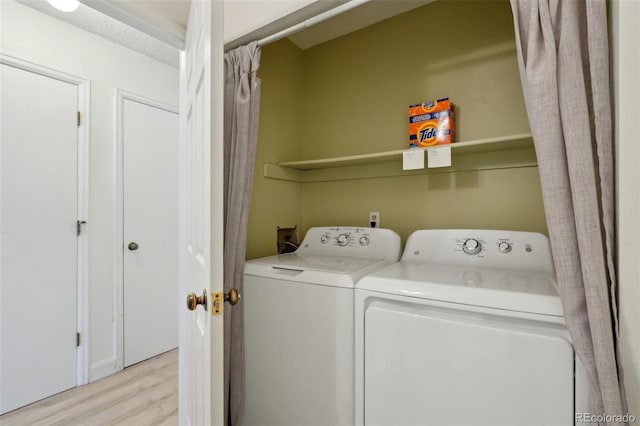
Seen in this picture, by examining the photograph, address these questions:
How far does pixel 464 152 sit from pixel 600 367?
1.17 metres

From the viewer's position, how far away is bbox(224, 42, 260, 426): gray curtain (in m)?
1.43

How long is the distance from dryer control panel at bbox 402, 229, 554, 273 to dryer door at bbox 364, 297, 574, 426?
51 cm

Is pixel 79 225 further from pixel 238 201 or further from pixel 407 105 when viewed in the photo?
pixel 407 105

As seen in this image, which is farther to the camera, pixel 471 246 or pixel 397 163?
pixel 397 163

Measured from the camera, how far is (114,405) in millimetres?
1979

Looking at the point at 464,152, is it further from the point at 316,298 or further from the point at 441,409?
the point at 441,409

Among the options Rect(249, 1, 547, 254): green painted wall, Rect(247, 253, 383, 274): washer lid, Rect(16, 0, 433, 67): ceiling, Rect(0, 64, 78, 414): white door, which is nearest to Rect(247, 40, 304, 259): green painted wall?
Rect(249, 1, 547, 254): green painted wall

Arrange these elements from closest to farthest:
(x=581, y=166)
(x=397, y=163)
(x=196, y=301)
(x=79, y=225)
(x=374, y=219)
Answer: (x=581, y=166)
(x=196, y=301)
(x=397, y=163)
(x=374, y=219)
(x=79, y=225)

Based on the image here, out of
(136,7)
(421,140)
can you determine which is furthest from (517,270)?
(136,7)

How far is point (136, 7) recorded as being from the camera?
1.27 metres

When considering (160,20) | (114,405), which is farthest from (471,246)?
(114,405)

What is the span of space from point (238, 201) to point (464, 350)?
3.49ft

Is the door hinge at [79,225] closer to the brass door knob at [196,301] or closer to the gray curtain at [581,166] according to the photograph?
the brass door knob at [196,301]

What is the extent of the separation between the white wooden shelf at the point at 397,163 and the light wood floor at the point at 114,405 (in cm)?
160
